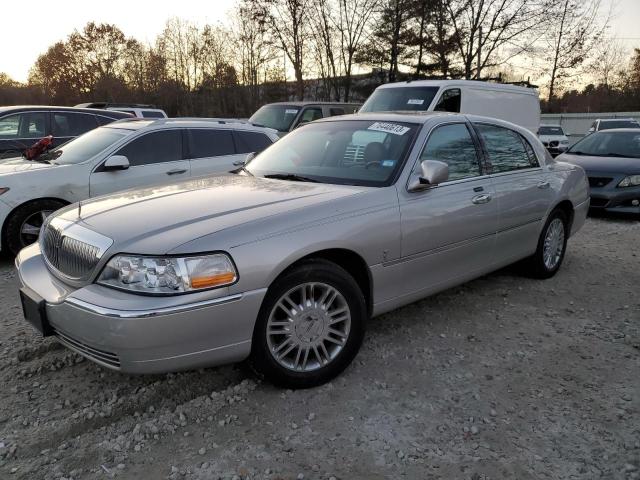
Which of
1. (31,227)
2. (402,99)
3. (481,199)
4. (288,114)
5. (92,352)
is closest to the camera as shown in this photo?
(92,352)

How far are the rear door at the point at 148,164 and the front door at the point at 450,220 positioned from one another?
368 cm

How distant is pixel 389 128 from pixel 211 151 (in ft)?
12.1

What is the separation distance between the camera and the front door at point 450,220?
3406 millimetres

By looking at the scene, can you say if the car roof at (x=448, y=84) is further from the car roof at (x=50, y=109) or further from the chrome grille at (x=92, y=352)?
the chrome grille at (x=92, y=352)

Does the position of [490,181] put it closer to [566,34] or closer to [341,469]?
[341,469]

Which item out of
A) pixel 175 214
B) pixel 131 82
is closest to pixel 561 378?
pixel 175 214

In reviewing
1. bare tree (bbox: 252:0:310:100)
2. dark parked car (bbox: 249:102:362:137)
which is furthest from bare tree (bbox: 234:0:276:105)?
dark parked car (bbox: 249:102:362:137)

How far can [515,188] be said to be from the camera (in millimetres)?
4305

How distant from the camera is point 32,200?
216 inches

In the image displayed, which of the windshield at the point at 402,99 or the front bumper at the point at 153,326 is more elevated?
the windshield at the point at 402,99

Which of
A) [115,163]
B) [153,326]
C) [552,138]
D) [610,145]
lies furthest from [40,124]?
[552,138]

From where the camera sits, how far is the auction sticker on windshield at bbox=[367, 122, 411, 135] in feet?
12.2

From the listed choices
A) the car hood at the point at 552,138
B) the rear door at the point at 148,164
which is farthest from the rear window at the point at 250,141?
the car hood at the point at 552,138

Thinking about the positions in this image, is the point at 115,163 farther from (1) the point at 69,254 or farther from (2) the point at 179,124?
(1) the point at 69,254
